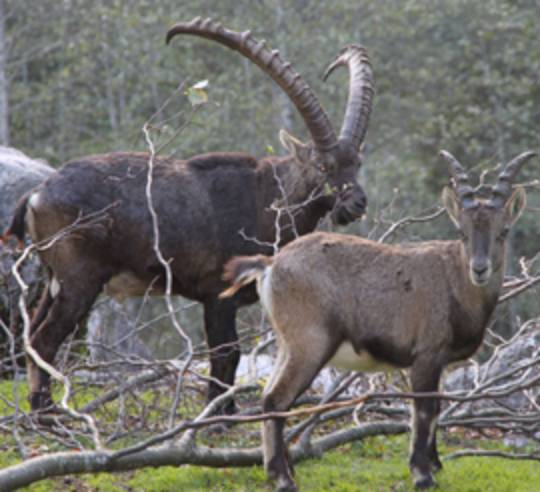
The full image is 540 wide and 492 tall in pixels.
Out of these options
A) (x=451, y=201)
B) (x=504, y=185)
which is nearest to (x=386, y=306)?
(x=451, y=201)

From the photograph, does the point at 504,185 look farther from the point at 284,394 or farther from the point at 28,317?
the point at 28,317

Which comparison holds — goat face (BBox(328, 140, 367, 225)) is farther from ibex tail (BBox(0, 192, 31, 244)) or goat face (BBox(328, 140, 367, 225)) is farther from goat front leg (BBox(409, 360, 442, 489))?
ibex tail (BBox(0, 192, 31, 244))

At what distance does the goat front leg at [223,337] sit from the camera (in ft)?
28.8

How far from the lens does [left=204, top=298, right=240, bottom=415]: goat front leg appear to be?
8.77 meters

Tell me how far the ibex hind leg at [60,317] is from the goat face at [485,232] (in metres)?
2.96

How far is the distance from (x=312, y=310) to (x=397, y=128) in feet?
79.6

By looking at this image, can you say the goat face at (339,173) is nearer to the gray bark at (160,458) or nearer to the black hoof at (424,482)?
the gray bark at (160,458)

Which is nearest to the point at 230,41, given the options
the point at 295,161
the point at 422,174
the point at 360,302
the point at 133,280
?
the point at 295,161

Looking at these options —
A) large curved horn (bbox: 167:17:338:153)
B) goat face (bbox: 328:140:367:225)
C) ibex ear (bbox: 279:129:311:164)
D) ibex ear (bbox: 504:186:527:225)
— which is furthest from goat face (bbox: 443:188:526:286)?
ibex ear (bbox: 279:129:311:164)

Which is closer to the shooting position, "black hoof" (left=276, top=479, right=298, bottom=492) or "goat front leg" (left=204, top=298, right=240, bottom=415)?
"black hoof" (left=276, top=479, right=298, bottom=492)

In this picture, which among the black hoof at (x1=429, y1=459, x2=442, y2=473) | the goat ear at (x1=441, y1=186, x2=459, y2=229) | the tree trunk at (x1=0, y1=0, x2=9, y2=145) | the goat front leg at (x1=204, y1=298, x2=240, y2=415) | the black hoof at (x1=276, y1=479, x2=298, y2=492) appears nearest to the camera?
the black hoof at (x1=276, y1=479, x2=298, y2=492)

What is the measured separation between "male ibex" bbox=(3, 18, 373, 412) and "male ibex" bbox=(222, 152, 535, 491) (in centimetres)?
165

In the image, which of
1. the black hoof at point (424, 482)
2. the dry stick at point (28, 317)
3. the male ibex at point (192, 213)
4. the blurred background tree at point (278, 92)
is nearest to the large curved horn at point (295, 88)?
the male ibex at point (192, 213)

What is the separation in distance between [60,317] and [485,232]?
3.39m
